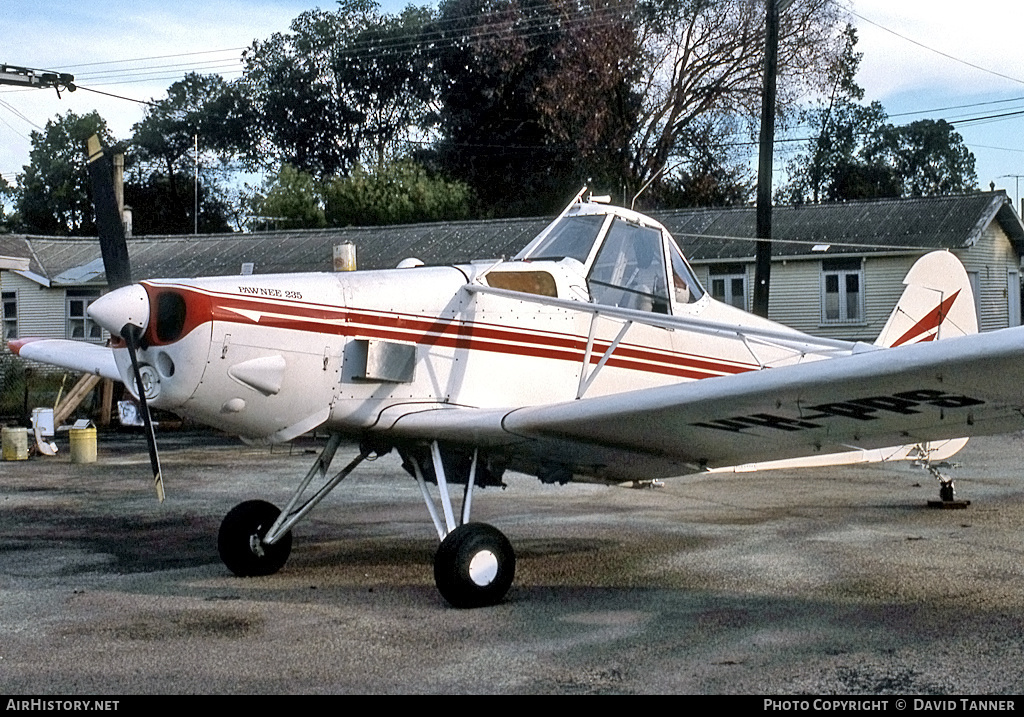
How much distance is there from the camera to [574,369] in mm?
7551

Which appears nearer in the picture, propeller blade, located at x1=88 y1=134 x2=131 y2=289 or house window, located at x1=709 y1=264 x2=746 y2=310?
propeller blade, located at x1=88 y1=134 x2=131 y2=289

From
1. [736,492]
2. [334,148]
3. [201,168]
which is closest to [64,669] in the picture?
[736,492]

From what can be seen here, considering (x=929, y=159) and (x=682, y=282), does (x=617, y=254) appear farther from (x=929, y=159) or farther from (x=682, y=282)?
(x=929, y=159)

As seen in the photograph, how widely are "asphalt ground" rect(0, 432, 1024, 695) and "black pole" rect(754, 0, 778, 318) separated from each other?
7692mm

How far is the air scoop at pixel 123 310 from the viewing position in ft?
20.6

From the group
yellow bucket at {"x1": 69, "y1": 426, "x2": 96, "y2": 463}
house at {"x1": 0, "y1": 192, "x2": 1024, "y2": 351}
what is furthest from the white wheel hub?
house at {"x1": 0, "y1": 192, "x2": 1024, "y2": 351}

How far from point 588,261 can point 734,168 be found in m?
37.8

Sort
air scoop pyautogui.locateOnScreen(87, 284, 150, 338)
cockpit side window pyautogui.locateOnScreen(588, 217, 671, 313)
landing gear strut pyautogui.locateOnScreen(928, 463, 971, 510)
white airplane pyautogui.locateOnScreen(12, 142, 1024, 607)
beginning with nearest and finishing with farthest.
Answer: white airplane pyautogui.locateOnScreen(12, 142, 1024, 607) < air scoop pyautogui.locateOnScreen(87, 284, 150, 338) < cockpit side window pyautogui.locateOnScreen(588, 217, 671, 313) < landing gear strut pyautogui.locateOnScreen(928, 463, 971, 510)

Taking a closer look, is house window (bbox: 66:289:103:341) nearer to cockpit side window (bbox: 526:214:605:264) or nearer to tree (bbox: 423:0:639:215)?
tree (bbox: 423:0:639:215)

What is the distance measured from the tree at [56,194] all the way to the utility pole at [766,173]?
49.4 meters

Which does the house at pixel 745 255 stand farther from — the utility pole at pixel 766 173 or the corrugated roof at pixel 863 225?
the utility pole at pixel 766 173

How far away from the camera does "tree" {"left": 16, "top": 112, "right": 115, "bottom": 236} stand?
62.8 meters

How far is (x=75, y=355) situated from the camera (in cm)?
978

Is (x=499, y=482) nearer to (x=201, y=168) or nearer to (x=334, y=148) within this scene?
(x=334, y=148)
